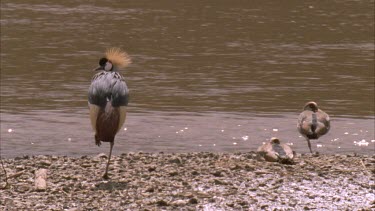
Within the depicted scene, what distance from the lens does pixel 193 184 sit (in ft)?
44.5

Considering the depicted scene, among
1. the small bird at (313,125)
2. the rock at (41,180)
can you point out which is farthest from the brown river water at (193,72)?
the rock at (41,180)

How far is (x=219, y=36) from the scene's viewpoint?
117 ft

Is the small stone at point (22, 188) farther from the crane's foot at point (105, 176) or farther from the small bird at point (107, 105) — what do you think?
the small bird at point (107, 105)

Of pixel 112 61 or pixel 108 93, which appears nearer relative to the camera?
pixel 108 93

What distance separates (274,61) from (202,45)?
160 inches

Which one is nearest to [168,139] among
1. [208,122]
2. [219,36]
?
[208,122]

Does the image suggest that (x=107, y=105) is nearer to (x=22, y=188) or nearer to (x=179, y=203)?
(x=22, y=188)

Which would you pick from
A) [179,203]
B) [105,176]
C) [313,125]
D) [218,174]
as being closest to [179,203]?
[179,203]

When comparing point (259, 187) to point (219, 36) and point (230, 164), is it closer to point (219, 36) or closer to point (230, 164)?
point (230, 164)

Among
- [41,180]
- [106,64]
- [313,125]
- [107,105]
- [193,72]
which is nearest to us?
[41,180]

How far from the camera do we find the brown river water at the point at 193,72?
64.6 ft

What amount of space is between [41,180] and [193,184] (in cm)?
202

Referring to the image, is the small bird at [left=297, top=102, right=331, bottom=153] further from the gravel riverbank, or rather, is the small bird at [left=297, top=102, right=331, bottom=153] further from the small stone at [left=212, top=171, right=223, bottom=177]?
the small stone at [left=212, top=171, right=223, bottom=177]

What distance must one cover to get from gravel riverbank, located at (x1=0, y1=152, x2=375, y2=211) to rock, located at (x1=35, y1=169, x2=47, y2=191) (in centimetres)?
5
